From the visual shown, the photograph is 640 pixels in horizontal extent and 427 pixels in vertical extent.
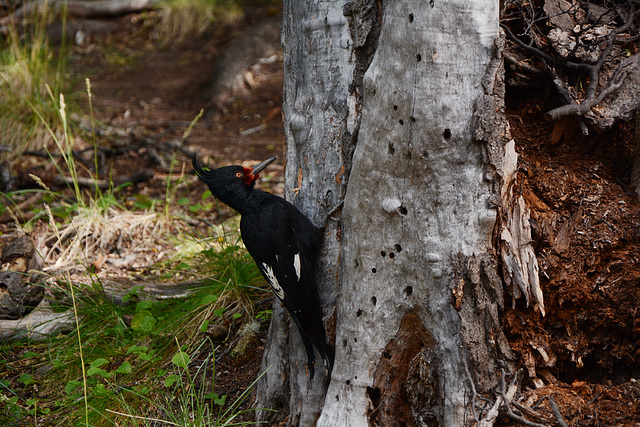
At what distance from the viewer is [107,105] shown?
23.2 feet

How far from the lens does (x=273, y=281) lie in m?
2.49

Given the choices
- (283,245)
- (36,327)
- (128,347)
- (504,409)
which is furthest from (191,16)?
(504,409)

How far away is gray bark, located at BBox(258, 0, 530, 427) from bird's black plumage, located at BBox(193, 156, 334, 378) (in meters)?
0.07

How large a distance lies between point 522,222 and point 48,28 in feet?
29.1

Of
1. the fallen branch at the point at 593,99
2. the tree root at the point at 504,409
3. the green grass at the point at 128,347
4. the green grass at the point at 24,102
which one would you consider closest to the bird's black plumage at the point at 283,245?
the green grass at the point at 128,347

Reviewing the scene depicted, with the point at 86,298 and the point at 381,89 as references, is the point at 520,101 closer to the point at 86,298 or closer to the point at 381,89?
the point at 381,89

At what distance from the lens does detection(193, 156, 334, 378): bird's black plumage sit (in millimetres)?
2299

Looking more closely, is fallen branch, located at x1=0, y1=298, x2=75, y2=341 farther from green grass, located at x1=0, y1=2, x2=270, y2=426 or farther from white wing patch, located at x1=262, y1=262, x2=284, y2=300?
white wing patch, located at x1=262, y1=262, x2=284, y2=300

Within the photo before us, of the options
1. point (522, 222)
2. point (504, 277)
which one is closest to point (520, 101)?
point (522, 222)

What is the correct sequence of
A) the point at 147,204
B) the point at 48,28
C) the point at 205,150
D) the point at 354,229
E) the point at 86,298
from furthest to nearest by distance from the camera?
the point at 48,28
the point at 205,150
the point at 147,204
the point at 86,298
the point at 354,229

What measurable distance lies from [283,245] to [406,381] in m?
0.78

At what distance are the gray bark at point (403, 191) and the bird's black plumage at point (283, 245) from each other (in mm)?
73

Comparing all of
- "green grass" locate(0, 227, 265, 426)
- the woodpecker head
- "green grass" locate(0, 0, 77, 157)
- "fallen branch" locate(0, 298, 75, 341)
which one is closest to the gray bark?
the woodpecker head

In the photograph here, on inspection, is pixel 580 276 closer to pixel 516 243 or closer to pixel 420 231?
pixel 516 243
